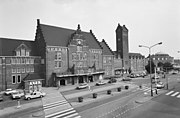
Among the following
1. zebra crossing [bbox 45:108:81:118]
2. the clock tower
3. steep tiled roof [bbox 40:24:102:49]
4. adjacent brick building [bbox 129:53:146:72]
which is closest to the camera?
zebra crossing [bbox 45:108:81:118]

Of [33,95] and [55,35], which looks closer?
[33,95]

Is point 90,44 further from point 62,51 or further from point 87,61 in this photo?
point 62,51

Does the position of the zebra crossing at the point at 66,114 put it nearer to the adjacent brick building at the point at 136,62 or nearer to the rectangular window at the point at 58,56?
the rectangular window at the point at 58,56

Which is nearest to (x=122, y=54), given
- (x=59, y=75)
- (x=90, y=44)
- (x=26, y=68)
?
(x=90, y=44)

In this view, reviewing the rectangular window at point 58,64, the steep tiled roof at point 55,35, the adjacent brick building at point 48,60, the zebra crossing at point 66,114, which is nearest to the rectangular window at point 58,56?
the adjacent brick building at point 48,60

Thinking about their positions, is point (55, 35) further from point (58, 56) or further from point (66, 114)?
point (66, 114)

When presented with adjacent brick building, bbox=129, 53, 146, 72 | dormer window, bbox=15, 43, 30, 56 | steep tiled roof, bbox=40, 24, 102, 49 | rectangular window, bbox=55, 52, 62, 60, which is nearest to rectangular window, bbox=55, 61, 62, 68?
rectangular window, bbox=55, 52, 62, 60

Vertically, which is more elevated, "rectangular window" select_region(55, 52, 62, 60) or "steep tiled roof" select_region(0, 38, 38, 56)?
"steep tiled roof" select_region(0, 38, 38, 56)

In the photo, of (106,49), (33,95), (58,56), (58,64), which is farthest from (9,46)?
(106,49)

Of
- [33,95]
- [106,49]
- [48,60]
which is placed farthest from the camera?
[106,49]

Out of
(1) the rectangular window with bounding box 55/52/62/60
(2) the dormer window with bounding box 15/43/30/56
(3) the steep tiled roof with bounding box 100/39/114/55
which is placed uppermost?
(3) the steep tiled roof with bounding box 100/39/114/55

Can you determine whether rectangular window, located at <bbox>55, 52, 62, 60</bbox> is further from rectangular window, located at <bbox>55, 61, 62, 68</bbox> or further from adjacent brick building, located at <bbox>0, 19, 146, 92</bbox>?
rectangular window, located at <bbox>55, 61, 62, 68</bbox>

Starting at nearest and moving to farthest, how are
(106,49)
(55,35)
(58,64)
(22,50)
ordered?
(22,50) → (58,64) → (55,35) → (106,49)

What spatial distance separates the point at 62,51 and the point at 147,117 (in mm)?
38269
